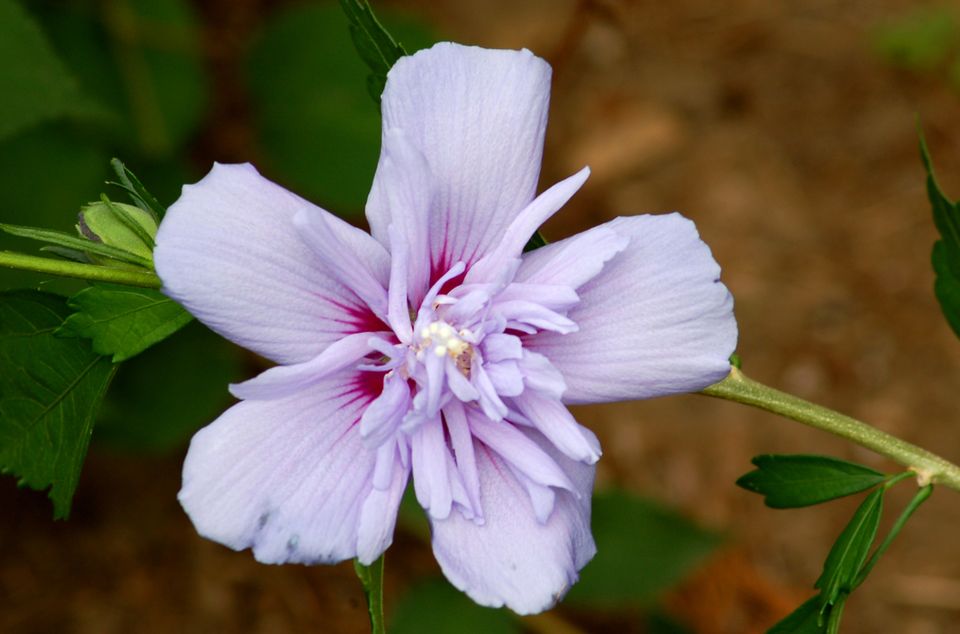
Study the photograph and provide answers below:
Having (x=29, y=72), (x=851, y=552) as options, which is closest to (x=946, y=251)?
(x=851, y=552)

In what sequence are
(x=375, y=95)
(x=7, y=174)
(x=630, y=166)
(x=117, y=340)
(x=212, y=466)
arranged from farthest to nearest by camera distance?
(x=630, y=166) → (x=7, y=174) → (x=375, y=95) → (x=117, y=340) → (x=212, y=466)

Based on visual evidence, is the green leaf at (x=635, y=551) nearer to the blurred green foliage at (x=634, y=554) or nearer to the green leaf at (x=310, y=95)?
the blurred green foliage at (x=634, y=554)

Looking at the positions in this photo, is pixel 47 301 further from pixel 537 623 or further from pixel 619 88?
pixel 619 88

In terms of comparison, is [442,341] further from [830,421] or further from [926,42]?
[926,42]

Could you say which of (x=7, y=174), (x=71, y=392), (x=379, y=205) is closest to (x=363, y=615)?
(x=7, y=174)

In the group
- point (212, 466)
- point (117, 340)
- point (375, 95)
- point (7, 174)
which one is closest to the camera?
point (212, 466)

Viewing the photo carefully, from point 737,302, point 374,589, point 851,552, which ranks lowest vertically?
point 737,302

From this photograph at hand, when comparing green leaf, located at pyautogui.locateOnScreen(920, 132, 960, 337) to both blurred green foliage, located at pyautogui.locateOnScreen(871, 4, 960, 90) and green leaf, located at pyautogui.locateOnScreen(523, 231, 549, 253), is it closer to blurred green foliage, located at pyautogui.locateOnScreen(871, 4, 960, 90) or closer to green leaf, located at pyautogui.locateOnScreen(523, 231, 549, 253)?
green leaf, located at pyautogui.locateOnScreen(523, 231, 549, 253)

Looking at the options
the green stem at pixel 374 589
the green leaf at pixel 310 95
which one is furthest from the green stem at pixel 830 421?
the green leaf at pixel 310 95
